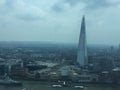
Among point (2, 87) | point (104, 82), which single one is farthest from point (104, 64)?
point (2, 87)

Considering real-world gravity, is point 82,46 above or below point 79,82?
above

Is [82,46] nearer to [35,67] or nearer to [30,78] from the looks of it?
[35,67]

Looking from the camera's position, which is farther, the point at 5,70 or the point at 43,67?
the point at 43,67

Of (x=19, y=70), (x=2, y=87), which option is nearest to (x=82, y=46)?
(x=19, y=70)

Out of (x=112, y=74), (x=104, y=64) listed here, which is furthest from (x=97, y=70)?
(x=112, y=74)

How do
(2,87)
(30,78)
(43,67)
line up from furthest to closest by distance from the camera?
1. (43,67)
2. (30,78)
3. (2,87)

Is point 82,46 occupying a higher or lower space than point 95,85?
higher

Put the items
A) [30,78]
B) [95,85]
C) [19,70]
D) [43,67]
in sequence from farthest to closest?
[43,67], [19,70], [30,78], [95,85]

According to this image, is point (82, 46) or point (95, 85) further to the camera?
point (82, 46)

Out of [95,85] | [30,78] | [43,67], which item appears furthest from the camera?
[43,67]
